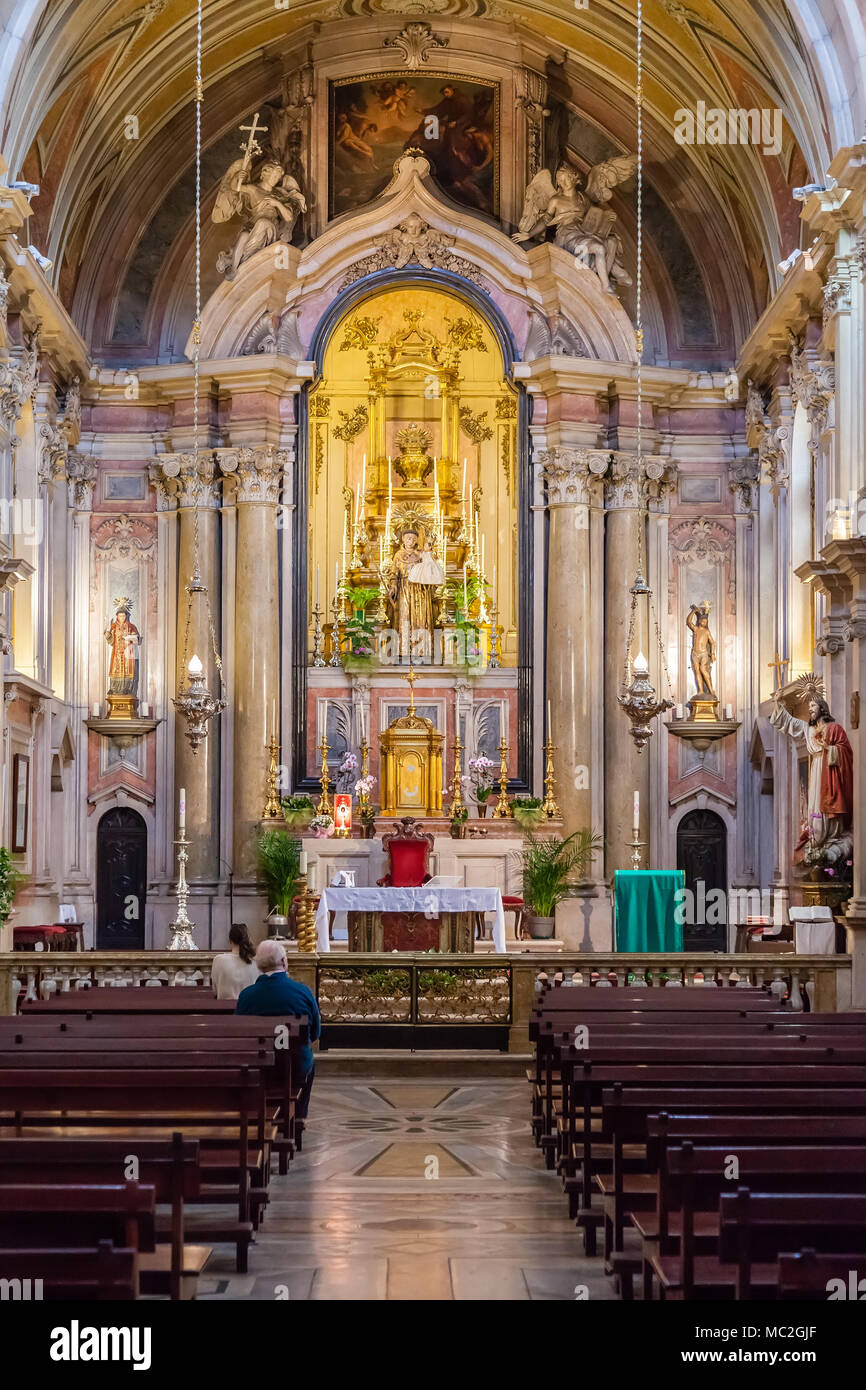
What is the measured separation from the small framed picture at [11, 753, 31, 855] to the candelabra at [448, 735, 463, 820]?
525 centimetres

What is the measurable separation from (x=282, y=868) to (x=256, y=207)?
8.85 m

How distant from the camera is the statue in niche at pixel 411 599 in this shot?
2400 cm

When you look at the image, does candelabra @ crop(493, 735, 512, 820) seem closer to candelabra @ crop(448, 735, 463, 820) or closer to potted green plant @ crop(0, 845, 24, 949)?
candelabra @ crop(448, 735, 463, 820)

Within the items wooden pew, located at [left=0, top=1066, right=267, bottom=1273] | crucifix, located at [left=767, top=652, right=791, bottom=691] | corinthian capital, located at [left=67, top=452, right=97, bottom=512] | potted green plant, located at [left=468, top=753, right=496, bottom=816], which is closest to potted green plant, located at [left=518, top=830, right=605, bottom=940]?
potted green plant, located at [left=468, top=753, right=496, bottom=816]

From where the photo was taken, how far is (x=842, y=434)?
18.1m

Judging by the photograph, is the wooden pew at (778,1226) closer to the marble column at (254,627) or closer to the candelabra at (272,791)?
the candelabra at (272,791)

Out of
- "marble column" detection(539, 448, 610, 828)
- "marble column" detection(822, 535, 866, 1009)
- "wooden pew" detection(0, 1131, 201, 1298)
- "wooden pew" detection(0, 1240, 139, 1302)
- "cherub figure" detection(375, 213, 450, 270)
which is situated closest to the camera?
"wooden pew" detection(0, 1240, 139, 1302)

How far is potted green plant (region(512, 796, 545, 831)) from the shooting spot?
22.8 meters

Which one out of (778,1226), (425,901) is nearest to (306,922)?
(425,901)

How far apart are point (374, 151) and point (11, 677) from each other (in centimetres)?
978

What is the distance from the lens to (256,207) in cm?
2391
